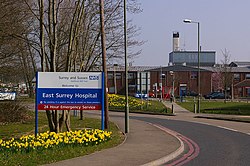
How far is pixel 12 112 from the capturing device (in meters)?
29.7

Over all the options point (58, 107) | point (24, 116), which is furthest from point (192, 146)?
point (24, 116)

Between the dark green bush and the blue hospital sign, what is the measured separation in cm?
1194

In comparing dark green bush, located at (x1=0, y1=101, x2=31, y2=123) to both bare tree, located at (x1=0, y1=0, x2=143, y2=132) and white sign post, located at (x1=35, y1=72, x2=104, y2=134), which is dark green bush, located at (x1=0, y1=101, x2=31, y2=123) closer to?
bare tree, located at (x1=0, y1=0, x2=143, y2=132)

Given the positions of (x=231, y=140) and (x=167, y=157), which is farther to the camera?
(x=231, y=140)

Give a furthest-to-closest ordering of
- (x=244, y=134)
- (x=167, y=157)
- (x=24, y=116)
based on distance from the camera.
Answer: (x=24, y=116) < (x=244, y=134) < (x=167, y=157)

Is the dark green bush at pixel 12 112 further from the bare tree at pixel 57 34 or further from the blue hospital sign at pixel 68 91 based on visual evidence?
the blue hospital sign at pixel 68 91

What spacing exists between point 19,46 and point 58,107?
26.9 ft

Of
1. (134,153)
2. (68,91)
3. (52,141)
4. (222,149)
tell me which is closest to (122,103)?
(68,91)

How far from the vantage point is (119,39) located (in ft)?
89.5

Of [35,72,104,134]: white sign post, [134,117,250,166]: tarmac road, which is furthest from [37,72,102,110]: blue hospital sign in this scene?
[134,117,250,166]: tarmac road

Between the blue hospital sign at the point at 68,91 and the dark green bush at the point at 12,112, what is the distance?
11.9 metres

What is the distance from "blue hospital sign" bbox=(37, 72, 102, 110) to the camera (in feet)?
58.9

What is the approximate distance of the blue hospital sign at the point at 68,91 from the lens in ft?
58.9

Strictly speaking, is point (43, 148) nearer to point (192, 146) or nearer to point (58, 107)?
point (58, 107)
